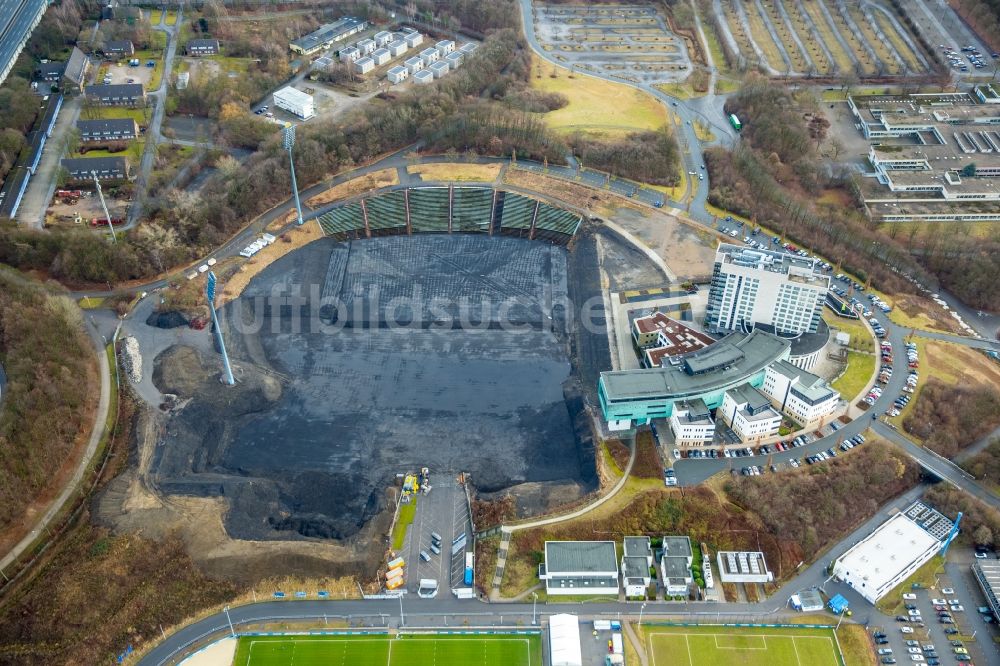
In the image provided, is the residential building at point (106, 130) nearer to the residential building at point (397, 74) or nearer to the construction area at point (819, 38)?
the residential building at point (397, 74)

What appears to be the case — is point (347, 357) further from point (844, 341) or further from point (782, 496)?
point (844, 341)

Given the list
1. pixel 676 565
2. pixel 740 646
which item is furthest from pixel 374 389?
pixel 740 646

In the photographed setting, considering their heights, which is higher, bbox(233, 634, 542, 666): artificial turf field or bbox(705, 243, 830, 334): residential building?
bbox(705, 243, 830, 334): residential building

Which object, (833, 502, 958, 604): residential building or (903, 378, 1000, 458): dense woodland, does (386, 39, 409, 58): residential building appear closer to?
(903, 378, 1000, 458): dense woodland

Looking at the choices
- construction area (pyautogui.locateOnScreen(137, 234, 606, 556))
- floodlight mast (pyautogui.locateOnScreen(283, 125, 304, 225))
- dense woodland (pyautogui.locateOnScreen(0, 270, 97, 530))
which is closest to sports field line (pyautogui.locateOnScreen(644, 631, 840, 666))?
construction area (pyautogui.locateOnScreen(137, 234, 606, 556))

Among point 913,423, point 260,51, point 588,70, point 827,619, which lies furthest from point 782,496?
point 260,51

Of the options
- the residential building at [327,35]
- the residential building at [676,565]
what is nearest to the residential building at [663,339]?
the residential building at [676,565]

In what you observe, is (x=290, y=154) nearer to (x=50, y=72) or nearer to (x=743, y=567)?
(x=50, y=72)
